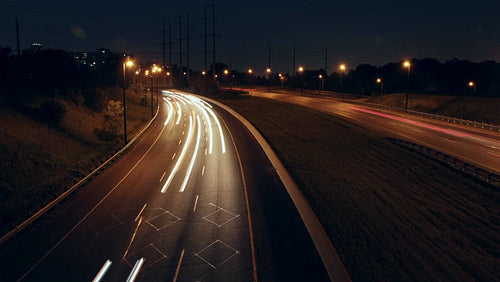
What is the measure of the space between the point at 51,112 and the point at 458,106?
62359mm

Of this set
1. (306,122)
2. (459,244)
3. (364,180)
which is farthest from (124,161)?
(306,122)

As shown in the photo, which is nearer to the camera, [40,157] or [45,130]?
[40,157]

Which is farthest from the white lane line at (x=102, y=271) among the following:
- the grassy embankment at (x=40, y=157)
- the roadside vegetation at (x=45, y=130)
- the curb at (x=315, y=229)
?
the curb at (x=315, y=229)

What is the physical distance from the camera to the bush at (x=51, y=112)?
3897 cm

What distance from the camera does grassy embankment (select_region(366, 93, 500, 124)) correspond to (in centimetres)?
5278

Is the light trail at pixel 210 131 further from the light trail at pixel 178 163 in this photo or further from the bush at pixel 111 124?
the bush at pixel 111 124

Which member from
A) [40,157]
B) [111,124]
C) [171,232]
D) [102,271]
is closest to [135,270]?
[102,271]

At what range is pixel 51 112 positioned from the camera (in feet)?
129

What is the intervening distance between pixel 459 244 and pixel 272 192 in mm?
10773

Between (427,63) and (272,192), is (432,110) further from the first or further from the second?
(427,63)

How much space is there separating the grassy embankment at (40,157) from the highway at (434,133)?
107ft

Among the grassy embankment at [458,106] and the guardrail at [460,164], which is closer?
the guardrail at [460,164]

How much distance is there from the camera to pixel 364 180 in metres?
25.3

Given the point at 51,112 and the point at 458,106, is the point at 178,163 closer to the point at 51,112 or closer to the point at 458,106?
the point at 51,112
